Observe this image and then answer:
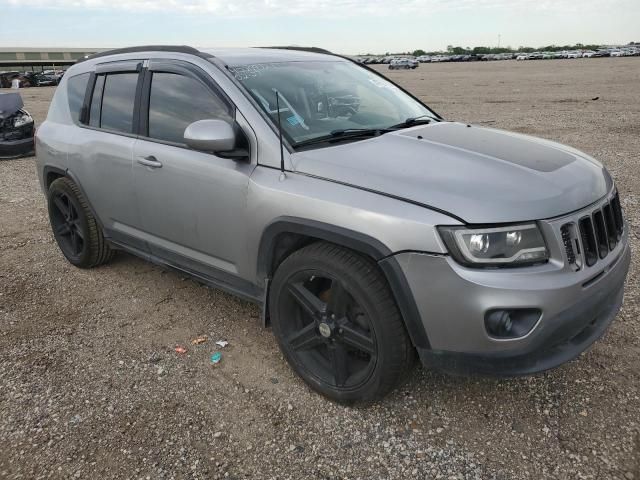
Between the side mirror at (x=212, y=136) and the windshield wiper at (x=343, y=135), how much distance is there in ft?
1.13

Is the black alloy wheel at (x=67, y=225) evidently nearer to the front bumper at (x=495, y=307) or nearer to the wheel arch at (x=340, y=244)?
the wheel arch at (x=340, y=244)

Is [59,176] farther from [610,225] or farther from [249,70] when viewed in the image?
[610,225]

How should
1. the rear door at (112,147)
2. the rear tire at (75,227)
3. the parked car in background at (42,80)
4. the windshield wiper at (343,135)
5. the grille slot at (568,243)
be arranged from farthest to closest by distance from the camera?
the parked car in background at (42,80), the rear tire at (75,227), the rear door at (112,147), the windshield wiper at (343,135), the grille slot at (568,243)

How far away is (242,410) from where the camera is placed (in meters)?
2.81

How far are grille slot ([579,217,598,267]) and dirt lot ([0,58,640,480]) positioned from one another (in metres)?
0.87

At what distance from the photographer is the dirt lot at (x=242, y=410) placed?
2.43m

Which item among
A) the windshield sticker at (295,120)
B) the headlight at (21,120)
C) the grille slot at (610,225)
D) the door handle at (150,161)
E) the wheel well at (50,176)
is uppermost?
the windshield sticker at (295,120)

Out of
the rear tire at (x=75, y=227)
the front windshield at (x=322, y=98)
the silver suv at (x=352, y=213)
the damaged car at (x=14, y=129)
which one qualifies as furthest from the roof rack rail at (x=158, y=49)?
the damaged car at (x=14, y=129)

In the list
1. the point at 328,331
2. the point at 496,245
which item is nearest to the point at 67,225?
the point at 328,331

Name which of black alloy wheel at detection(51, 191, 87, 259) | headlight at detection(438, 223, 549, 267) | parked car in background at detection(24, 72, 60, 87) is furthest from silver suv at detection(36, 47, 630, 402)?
parked car in background at detection(24, 72, 60, 87)

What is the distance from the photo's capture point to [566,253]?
87.6 inches

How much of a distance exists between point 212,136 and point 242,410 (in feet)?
4.78

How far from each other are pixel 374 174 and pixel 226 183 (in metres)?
0.93

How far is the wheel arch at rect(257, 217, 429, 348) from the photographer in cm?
229
